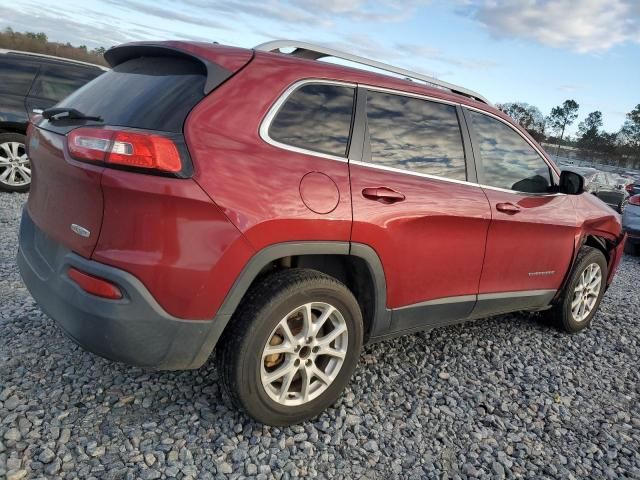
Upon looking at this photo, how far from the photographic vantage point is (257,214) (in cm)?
225

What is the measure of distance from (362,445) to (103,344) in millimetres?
1317

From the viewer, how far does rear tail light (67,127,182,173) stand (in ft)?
6.82

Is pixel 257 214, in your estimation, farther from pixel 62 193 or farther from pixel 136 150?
pixel 62 193

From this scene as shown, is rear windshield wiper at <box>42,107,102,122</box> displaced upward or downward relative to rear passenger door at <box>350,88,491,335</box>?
upward

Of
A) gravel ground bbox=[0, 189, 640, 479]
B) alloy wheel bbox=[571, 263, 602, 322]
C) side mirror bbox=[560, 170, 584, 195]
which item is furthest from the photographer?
alloy wheel bbox=[571, 263, 602, 322]

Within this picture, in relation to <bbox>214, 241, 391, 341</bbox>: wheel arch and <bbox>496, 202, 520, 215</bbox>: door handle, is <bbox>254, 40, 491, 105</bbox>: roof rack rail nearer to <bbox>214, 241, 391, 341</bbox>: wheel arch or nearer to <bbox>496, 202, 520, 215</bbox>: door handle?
<bbox>496, 202, 520, 215</bbox>: door handle

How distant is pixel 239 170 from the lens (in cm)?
223

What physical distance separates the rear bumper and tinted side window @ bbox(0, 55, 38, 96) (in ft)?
19.7

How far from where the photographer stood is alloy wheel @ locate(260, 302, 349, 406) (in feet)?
8.32

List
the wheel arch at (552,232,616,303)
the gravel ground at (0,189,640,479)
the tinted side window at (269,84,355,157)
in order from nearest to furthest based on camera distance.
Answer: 1. the gravel ground at (0,189,640,479)
2. the tinted side window at (269,84,355,157)
3. the wheel arch at (552,232,616,303)

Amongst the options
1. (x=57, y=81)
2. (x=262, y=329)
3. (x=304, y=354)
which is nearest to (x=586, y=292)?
(x=304, y=354)

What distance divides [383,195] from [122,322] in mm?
1380

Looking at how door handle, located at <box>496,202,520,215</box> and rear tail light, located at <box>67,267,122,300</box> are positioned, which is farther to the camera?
door handle, located at <box>496,202,520,215</box>

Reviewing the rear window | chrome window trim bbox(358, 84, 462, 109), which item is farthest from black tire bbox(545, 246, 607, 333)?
the rear window
